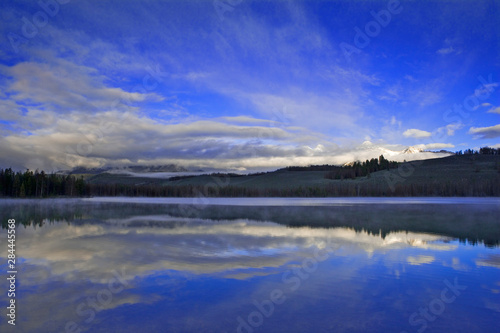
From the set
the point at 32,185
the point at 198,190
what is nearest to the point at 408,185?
the point at 198,190

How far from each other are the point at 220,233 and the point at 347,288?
10009 millimetres

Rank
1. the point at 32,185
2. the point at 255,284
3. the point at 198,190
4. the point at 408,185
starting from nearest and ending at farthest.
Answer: the point at 255,284
the point at 32,185
the point at 408,185
the point at 198,190

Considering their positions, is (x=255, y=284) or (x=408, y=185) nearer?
(x=255, y=284)

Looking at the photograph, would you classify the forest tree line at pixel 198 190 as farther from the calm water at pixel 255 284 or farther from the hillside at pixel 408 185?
the calm water at pixel 255 284

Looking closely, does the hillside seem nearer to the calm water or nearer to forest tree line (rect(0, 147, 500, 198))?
forest tree line (rect(0, 147, 500, 198))

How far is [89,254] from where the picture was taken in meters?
11.9

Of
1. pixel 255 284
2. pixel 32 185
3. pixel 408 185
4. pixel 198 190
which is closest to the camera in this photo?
pixel 255 284

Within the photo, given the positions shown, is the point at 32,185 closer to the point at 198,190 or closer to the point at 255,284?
the point at 198,190

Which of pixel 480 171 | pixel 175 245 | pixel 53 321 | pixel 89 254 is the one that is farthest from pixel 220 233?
pixel 480 171

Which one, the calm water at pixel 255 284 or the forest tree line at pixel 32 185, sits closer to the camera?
the calm water at pixel 255 284

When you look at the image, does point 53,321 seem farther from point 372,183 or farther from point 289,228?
point 372,183

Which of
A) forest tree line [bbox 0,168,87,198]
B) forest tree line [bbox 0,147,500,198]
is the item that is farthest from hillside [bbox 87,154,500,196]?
forest tree line [bbox 0,168,87,198]

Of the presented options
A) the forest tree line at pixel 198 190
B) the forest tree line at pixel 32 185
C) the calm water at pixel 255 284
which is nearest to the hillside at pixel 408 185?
the forest tree line at pixel 198 190

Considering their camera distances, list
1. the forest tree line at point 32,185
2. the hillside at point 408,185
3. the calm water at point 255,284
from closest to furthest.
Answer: the calm water at point 255,284, the forest tree line at point 32,185, the hillside at point 408,185
